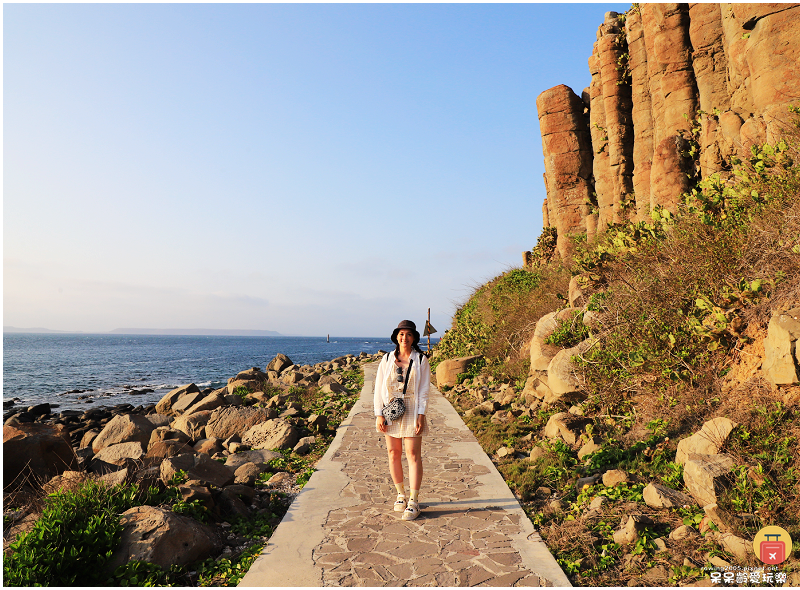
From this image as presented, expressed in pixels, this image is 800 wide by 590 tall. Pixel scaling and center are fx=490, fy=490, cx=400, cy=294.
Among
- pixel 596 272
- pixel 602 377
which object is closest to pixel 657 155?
pixel 596 272

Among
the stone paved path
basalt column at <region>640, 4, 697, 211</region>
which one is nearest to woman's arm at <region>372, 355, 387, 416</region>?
the stone paved path

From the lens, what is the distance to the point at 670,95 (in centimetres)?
1322

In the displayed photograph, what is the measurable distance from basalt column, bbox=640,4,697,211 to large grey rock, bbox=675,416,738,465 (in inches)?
314

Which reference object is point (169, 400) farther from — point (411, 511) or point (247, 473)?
point (411, 511)

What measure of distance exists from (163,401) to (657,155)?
1721 centimetres

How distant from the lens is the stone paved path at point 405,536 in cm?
417

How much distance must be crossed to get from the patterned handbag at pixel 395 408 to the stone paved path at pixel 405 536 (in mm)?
1110

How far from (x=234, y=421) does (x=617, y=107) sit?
15143 mm

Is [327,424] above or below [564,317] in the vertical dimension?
below

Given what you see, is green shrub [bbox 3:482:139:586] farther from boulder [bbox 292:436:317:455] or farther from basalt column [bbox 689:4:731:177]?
basalt column [bbox 689:4:731:177]

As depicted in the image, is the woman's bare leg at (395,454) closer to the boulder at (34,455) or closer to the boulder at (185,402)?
the boulder at (34,455)

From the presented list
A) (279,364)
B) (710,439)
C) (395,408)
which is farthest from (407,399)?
(279,364)

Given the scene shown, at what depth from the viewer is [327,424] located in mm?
10844

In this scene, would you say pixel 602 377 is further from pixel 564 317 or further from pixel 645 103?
pixel 645 103
